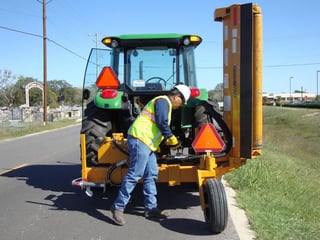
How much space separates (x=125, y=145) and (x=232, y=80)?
185 centimetres

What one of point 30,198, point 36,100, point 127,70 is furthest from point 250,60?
point 36,100

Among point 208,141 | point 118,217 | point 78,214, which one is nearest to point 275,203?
point 208,141

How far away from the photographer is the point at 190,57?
26.0 feet

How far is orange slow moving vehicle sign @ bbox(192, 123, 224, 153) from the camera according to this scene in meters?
5.86

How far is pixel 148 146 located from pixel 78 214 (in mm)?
1484

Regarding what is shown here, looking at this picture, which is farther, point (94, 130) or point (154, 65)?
point (154, 65)

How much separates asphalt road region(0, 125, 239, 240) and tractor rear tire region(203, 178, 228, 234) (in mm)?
123

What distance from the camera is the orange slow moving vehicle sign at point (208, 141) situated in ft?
19.2

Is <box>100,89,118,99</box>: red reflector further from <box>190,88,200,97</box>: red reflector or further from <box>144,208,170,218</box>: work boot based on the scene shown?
<box>144,208,170,218</box>: work boot

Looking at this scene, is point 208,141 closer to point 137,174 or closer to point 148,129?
point 148,129

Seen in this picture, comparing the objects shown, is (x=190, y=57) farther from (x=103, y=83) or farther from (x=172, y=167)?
(x=172, y=167)

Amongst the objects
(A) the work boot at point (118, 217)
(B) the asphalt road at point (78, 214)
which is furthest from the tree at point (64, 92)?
(A) the work boot at point (118, 217)

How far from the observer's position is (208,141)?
5.90 metres

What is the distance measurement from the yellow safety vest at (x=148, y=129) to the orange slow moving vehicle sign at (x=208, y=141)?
506 mm
